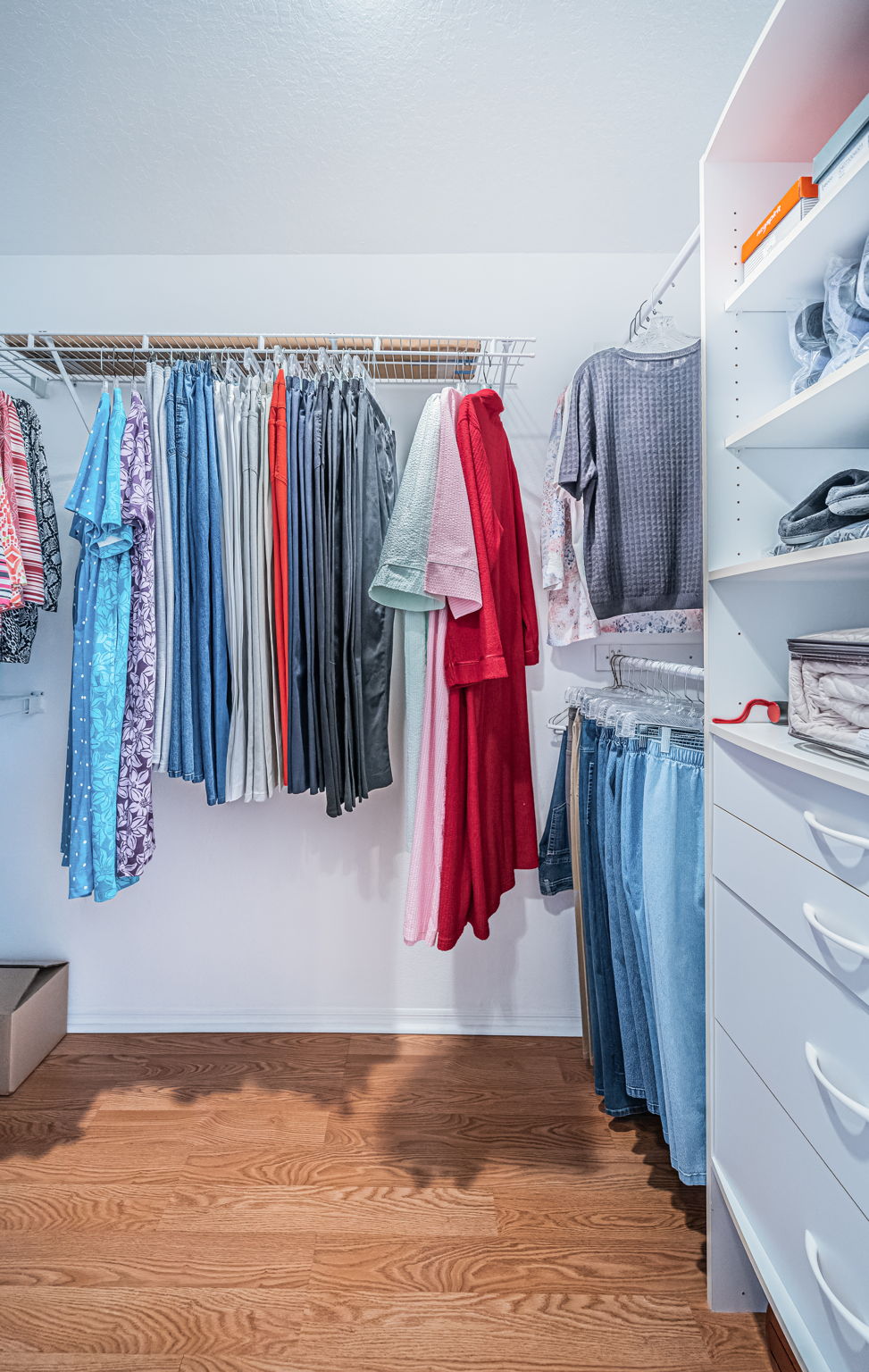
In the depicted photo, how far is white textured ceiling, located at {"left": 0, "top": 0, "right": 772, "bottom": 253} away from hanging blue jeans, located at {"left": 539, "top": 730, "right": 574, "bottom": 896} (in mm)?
1599

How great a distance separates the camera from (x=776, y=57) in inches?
39.0

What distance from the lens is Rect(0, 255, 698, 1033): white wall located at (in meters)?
2.01

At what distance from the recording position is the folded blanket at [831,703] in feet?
2.88

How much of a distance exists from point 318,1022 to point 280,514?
1542 mm

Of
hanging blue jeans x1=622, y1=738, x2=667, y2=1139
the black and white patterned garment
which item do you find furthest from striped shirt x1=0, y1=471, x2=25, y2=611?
hanging blue jeans x1=622, y1=738, x2=667, y2=1139

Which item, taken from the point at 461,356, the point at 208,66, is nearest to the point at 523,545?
the point at 461,356

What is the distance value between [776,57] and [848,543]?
31.0 inches

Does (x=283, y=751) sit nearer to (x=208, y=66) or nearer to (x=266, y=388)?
(x=266, y=388)

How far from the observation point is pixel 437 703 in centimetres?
163

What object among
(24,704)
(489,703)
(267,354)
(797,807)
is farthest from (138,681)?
(797,807)

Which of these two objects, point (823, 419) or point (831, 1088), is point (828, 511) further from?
point (831, 1088)

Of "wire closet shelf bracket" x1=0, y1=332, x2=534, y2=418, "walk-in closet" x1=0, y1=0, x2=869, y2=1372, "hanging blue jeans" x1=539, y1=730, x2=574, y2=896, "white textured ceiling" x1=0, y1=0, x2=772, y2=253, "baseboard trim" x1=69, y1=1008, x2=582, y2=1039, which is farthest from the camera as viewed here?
"baseboard trim" x1=69, y1=1008, x2=582, y2=1039

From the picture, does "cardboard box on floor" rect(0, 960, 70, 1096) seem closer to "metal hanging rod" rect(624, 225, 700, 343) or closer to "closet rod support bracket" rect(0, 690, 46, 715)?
"closet rod support bracket" rect(0, 690, 46, 715)

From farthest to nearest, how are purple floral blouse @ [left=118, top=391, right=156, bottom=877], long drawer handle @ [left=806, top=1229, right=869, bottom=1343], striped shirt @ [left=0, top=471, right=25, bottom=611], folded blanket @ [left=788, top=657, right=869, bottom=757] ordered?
1. purple floral blouse @ [left=118, top=391, right=156, bottom=877]
2. striped shirt @ [left=0, top=471, right=25, bottom=611]
3. folded blanket @ [left=788, top=657, right=869, bottom=757]
4. long drawer handle @ [left=806, top=1229, right=869, bottom=1343]
